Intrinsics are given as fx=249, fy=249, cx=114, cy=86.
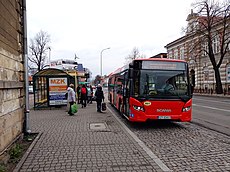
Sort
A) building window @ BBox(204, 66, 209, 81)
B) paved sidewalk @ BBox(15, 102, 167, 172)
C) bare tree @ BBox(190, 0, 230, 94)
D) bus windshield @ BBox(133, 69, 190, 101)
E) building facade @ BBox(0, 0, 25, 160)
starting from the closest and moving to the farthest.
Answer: paved sidewalk @ BBox(15, 102, 167, 172), building facade @ BBox(0, 0, 25, 160), bus windshield @ BBox(133, 69, 190, 101), bare tree @ BBox(190, 0, 230, 94), building window @ BBox(204, 66, 209, 81)

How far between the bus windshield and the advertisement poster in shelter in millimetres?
8988

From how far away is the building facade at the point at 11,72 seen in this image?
5766 mm

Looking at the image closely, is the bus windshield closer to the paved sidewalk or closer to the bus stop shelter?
the paved sidewalk

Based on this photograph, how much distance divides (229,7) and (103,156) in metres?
33.0

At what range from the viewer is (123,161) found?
18.7 ft

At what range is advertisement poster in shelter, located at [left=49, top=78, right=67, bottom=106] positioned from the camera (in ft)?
57.7

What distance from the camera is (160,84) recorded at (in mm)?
9781

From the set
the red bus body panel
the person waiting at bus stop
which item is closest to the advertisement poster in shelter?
the red bus body panel

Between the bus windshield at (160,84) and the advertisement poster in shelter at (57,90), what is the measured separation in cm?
899

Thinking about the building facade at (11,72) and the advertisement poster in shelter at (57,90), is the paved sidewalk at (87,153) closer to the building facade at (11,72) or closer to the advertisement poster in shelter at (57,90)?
the building facade at (11,72)

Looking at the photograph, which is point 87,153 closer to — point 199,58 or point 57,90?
point 57,90

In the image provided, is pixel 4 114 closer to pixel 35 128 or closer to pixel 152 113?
pixel 35 128

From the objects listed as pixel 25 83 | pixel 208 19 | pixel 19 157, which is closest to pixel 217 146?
pixel 19 157

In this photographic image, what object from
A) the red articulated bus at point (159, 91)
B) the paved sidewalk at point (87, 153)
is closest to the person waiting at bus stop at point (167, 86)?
the red articulated bus at point (159, 91)
